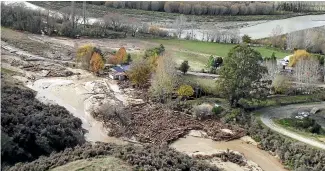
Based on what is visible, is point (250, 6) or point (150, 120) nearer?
point (150, 120)

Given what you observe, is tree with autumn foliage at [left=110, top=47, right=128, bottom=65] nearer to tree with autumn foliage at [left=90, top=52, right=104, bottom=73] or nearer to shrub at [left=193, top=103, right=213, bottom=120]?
tree with autumn foliage at [left=90, top=52, right=104, bottom=73]

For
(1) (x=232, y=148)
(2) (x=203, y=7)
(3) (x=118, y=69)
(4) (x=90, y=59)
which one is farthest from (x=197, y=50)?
(1) (x=232, y=148)

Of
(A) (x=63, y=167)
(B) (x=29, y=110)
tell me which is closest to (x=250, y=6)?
(B) (x=29, y=110)

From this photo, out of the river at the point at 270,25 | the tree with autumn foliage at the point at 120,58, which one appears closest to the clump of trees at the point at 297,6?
the river at the point at 270,25

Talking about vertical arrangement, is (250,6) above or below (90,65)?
above

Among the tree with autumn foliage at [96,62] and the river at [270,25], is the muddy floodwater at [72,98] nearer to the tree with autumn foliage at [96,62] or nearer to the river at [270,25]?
the tree with autumn foliage at [96,62]

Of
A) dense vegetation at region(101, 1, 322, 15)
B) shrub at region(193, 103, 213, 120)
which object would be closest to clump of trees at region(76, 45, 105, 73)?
shrub at region(193, 103, 213, 120)

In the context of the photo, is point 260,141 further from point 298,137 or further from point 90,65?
point 90,65
